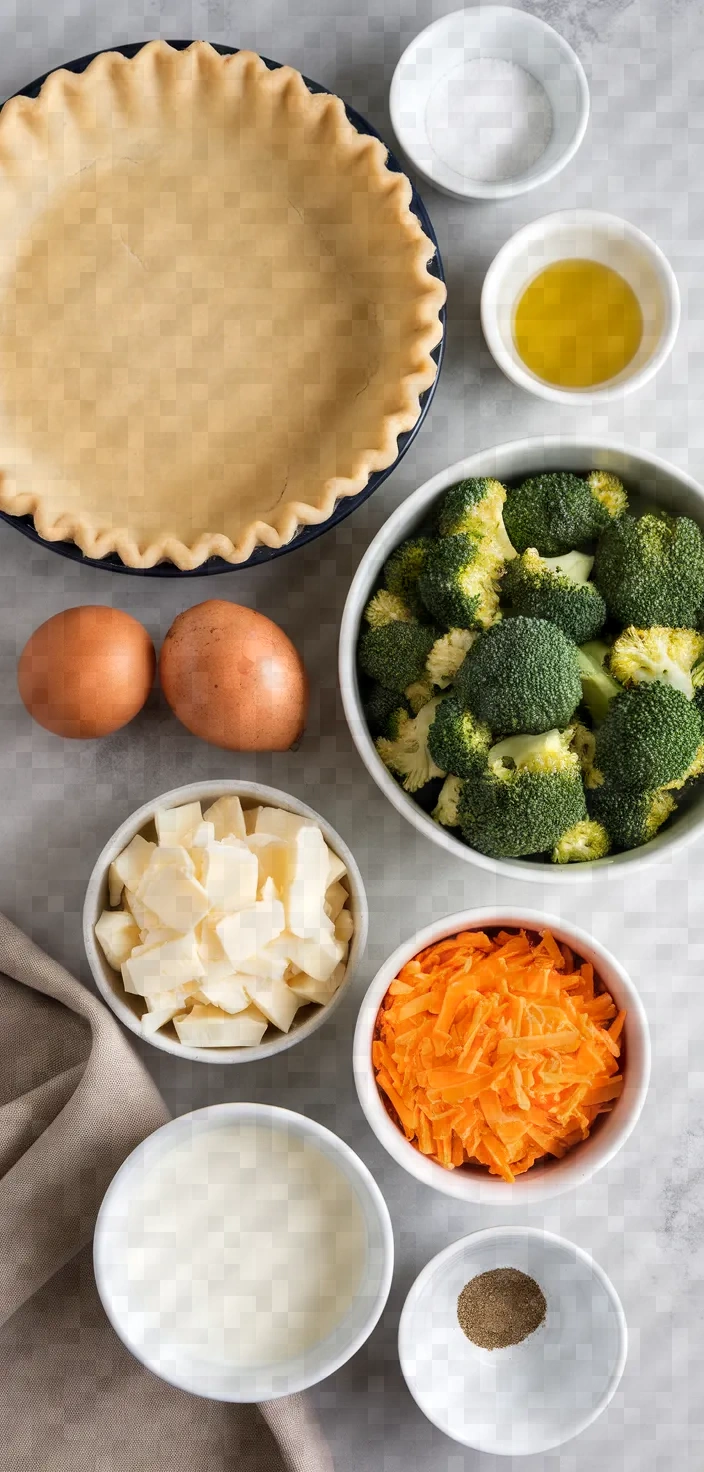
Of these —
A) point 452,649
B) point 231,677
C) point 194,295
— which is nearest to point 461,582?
point 452,649

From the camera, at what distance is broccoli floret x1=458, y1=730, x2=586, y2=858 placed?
1349 mm

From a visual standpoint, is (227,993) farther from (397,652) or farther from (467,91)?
(467,91)

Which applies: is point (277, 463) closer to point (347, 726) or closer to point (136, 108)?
point (347, 726)

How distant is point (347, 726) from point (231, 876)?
1.11 ft

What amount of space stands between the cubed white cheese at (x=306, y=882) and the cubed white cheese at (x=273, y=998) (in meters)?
0.08

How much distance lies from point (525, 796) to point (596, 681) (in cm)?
19

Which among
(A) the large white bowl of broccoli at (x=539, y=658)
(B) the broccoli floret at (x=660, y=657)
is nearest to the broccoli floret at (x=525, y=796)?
(A) the large white bowl of broccoli at (x=539, y=658)

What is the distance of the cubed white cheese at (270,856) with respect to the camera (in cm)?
140

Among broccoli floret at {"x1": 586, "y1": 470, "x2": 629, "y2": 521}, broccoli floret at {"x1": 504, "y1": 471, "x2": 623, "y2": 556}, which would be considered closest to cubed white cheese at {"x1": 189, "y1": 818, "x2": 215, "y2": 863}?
broccoli floret at {"x1": 504, "y1": 471, "x2": 623, "y2": 556}

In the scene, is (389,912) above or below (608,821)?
below

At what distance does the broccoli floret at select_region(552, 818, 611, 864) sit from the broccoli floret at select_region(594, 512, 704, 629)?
0.85 ft

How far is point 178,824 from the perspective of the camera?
1.43m

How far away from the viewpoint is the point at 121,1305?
4.34 ft

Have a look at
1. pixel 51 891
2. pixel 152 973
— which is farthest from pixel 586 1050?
pixel 51 891
